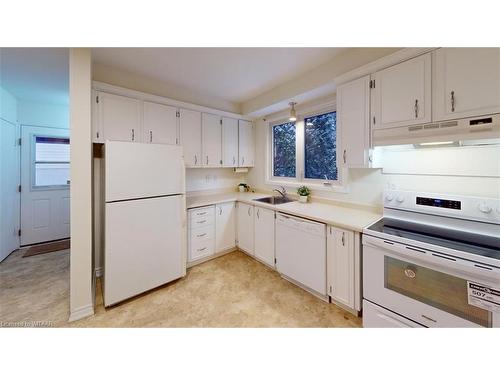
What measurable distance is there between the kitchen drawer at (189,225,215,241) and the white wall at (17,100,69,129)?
3224mm

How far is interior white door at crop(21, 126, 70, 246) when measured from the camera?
10.8 feet

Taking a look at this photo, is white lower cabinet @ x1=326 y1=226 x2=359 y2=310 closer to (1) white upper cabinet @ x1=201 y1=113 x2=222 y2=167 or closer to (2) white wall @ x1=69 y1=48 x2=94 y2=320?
(1) white upper cabinet @ x1=201 y1=113 x2=222 y2=167

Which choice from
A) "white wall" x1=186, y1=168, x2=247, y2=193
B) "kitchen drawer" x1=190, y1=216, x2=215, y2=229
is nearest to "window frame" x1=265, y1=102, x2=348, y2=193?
"white wall" x1=186, y1=168, x2=247, y2=193

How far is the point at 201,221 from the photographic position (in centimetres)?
275

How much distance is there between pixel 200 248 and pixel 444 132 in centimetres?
274

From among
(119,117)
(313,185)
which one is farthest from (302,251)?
(119,117)

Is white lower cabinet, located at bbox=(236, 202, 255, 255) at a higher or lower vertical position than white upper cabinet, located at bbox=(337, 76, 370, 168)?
lower

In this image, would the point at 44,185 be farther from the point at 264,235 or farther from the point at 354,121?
the point at 354,121

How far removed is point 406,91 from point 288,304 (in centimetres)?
214

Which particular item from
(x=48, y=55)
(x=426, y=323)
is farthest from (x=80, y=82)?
(x=426, y=323)

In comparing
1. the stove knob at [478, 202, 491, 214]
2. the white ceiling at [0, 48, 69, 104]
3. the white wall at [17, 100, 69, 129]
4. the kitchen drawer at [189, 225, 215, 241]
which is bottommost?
the kitchen drawer at [189, 225, 215, 241]

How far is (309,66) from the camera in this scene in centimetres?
224

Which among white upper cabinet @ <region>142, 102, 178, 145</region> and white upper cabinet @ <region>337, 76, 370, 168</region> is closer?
white upper cabinet @ <region>337, 76, 370, 168</region>

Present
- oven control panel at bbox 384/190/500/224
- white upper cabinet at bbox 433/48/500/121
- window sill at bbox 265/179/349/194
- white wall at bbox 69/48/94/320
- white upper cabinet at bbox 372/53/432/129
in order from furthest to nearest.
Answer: window sill at bbox 265/179/349/194
white wall at bbox 69/48/94/320
white upper cabinet at bbox 372/53/432/129
oven control panel at bbox 384/190/500/224
white upper cabinet at bbox 433/48/500/121
